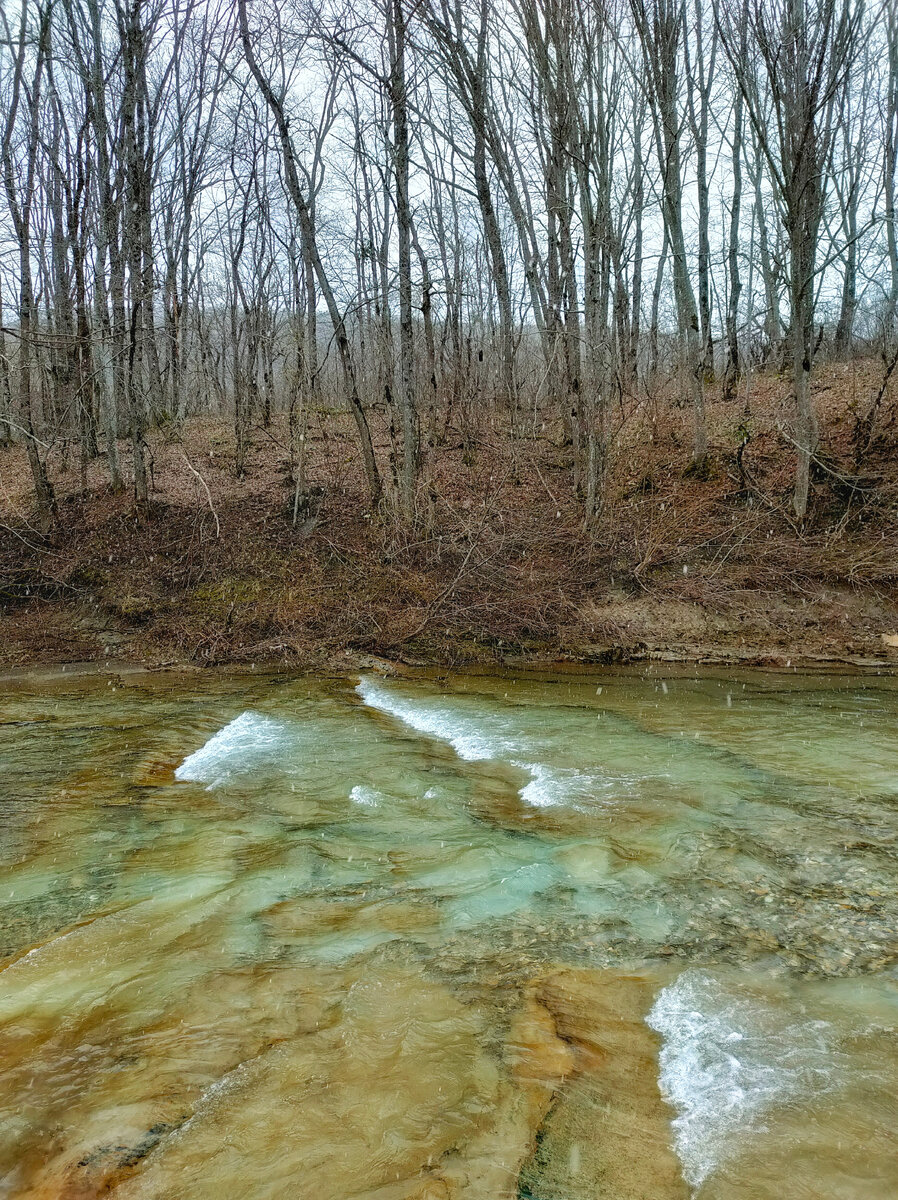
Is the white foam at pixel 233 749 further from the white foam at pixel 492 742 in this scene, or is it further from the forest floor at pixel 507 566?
the forest floor at pixel 507 566

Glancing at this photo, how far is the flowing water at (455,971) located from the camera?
7.90 feet

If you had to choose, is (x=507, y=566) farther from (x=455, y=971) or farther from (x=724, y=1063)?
(x=724, y=1063)

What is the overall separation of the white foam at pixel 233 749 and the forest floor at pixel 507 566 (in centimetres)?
291

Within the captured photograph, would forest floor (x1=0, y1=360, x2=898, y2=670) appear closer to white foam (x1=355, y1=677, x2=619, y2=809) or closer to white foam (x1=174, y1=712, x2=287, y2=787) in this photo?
white foam (x1=355, y1=677, x2=619, y2=809)

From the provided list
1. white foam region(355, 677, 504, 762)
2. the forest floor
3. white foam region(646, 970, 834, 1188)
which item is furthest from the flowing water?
the forest floor

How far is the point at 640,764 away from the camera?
641 centimetres

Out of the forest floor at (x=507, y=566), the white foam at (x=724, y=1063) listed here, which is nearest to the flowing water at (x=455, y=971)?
the white foam at (x=724, y=1063)

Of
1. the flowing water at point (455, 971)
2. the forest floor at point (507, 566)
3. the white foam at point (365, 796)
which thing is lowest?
the white foam at point (365, 796)

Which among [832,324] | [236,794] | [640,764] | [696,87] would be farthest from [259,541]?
[832,324]

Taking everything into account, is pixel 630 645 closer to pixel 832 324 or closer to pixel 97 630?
pixel 97 630

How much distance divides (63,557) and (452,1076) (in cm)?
1316

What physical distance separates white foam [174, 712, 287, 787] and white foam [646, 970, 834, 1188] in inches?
170

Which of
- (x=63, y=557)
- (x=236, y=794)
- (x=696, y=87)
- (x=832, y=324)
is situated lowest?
(x=236, y=794)

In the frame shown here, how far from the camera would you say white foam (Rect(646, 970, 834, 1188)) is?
8.11 feet
